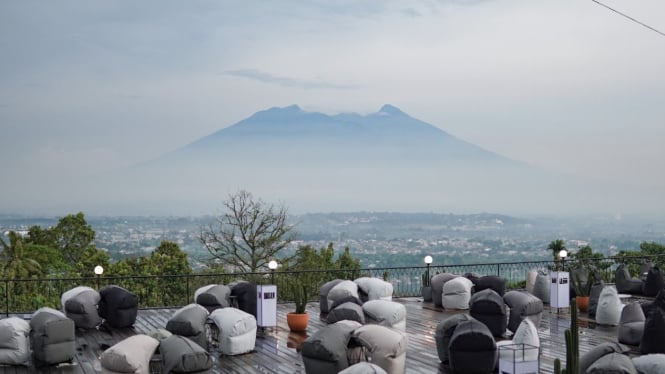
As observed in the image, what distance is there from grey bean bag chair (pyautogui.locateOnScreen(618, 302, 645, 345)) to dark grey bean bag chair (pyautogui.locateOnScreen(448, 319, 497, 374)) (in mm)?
4116

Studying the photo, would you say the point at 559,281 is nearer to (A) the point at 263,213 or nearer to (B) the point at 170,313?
(B) the point at 170,313

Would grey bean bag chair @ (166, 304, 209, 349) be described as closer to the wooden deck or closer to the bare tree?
the wooden deck

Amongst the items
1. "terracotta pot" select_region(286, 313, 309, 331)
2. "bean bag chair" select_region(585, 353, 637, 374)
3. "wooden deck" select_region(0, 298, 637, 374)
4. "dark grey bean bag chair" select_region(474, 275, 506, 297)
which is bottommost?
"wooden deck" select_region(0, 298, 637, 374)

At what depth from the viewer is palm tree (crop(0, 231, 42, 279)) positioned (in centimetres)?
4638

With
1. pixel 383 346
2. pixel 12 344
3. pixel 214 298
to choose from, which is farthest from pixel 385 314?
pixel 12 344

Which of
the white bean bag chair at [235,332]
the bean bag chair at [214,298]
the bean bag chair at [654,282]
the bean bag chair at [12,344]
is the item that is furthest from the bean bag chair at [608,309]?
the bean bag chair at [12,344]

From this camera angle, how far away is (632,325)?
1658cm

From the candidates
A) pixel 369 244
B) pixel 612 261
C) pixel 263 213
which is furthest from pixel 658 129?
pixel 612 261

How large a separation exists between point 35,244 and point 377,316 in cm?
4036

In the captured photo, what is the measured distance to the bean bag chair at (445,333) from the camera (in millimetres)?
14547

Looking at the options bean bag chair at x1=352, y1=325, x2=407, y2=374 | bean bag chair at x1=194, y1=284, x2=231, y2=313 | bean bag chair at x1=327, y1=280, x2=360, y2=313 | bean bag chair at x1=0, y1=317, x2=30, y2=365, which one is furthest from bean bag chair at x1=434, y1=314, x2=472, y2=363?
bean bag chair at x1=0, y1=317, x2=30, y2=365

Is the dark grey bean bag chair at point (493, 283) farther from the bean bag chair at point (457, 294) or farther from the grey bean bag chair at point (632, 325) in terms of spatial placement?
the grey bean bag chair at point (632, 325)

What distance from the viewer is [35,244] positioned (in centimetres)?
5216

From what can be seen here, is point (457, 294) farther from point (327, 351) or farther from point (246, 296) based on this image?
point (327, 351)
